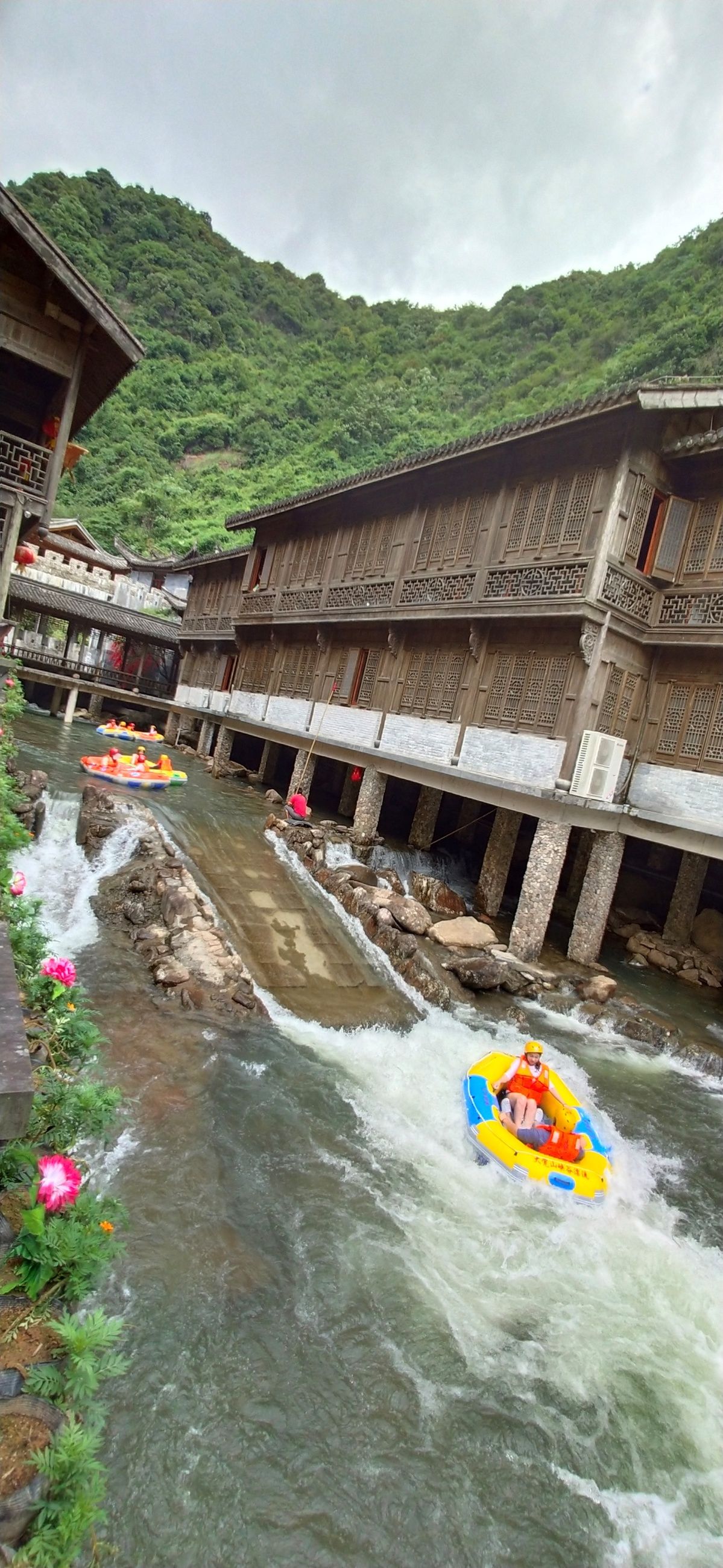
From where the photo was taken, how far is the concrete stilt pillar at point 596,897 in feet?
48.1

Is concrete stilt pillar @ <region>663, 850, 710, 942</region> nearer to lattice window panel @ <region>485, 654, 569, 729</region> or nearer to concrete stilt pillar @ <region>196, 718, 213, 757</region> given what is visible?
lattice window panel @ <region>485, 654, 569, 729</region>

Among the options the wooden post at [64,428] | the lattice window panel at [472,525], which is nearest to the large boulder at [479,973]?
the lattice window panel at [472,525]

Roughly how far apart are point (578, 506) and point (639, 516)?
3.86 ft

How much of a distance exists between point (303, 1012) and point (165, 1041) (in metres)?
2.49

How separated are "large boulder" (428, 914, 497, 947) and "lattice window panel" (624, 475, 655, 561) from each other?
781cm

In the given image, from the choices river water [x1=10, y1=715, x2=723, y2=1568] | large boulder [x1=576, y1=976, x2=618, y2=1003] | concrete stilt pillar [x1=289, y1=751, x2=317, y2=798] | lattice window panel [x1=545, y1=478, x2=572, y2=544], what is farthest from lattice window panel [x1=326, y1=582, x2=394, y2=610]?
river water [x1=10, y1=715, x2=723, y2=1568]

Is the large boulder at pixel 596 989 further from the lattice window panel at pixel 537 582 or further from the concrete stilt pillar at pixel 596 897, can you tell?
the lattice window panel at pixel 537 582

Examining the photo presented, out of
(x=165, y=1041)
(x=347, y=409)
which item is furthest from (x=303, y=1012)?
(x=347, y=409)

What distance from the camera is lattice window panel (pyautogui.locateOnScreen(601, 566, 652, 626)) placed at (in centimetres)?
→ 1345

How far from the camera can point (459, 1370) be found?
5441 mm

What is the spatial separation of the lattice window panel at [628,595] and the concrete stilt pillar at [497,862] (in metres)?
5.24

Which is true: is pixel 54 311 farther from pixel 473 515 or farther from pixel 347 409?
pixel 347 409

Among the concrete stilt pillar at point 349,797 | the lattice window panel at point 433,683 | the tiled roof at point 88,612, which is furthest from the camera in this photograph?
the tiled roof at point 88,612

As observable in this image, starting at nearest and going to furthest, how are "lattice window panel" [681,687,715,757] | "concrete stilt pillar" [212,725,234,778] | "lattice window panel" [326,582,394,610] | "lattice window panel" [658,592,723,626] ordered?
"lattice window panel" [658,592,723,626] → "lattice window panel" [681,687,715,757] → "lattice window panel" [326,582,394,610] → "concrete stilt pillar" [212,725,234,778]
